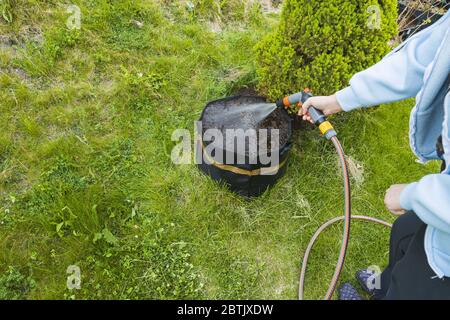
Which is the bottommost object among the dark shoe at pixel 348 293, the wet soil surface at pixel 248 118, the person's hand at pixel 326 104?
the dark shoe at pixel 348 293

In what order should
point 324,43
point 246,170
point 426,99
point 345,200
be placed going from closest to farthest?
point 426,99 < point 345,200 < point 246,170 < point 324,43

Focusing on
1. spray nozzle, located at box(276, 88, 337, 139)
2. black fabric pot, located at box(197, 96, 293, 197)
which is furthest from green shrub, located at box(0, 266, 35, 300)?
spray nozzle, located at box(276, 88, 337, 139)

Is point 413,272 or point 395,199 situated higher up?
point 395,199

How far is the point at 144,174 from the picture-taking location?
2.96 m

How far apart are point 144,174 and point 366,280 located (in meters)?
1.76

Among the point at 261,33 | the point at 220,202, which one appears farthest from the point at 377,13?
the point at 220,202

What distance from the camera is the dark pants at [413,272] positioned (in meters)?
1.61

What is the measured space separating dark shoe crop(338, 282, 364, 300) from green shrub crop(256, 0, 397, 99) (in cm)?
135

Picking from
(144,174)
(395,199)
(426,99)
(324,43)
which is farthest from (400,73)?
(144,174)

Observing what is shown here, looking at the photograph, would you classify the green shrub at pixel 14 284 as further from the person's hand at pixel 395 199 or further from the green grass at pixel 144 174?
the person's hand at pixel 395 199

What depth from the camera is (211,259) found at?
8.84 feet

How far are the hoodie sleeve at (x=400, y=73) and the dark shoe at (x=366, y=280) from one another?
52.6 inches

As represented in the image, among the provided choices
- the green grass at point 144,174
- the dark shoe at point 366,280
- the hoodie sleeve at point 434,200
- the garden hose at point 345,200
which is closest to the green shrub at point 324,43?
the garden hose at point 345,200

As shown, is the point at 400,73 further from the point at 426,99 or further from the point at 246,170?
the point at 246,170
